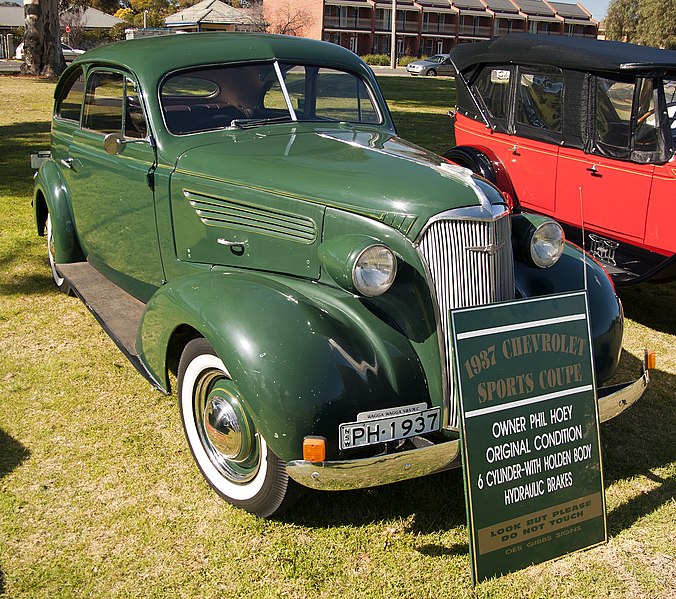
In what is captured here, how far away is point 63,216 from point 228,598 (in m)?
3.52

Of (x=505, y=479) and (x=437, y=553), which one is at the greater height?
(x=505, y=479)

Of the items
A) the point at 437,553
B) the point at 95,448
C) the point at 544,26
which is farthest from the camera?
the point at 544,26

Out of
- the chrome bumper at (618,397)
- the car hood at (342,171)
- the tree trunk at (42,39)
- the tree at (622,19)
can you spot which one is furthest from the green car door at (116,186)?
the tree at (622,19)

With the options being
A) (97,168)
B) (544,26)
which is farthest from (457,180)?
(544,26)

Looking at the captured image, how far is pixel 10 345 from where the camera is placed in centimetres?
507

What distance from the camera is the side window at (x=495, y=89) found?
7.12 m

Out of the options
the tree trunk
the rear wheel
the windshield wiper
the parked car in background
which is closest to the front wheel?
the windshield wiper

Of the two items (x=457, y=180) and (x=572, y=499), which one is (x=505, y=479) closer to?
(x=572, y=499)

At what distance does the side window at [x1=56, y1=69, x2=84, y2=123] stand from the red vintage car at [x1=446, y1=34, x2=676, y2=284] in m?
3.58

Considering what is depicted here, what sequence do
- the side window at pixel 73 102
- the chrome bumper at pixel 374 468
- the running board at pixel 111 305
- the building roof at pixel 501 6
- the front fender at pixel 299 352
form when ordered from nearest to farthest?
the chrome bumper at pixel 374 468 → the front fender at pixel 299 352 → the running board at pixel 111 305 → the side window at pixel 73 102 → the building roof at pixel 501 6

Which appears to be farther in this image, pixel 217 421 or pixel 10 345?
pixel 10 345

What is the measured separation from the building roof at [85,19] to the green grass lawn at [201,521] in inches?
2055

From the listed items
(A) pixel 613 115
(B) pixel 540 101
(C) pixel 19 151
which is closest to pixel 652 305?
(A) pixel 613 115

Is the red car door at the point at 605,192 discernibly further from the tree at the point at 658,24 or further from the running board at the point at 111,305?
the tree at the point at 658,24
